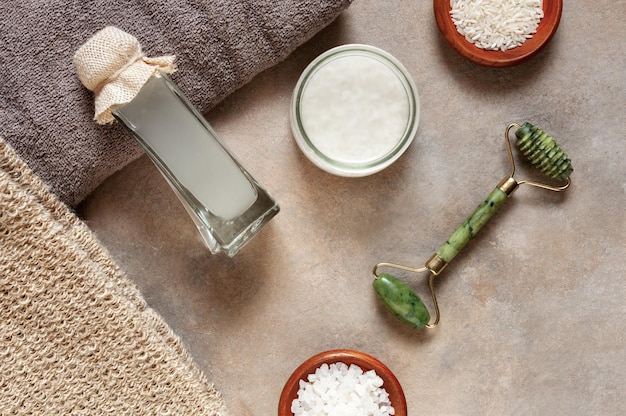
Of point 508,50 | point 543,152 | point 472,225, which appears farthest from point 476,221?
point 508,50

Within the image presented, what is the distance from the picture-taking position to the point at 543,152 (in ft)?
3.00

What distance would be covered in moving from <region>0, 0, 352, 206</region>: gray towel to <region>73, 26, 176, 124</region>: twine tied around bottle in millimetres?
54

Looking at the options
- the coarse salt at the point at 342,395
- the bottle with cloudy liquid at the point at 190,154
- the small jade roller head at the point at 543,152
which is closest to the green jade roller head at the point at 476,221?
the small jade roller head at the point at 543,152

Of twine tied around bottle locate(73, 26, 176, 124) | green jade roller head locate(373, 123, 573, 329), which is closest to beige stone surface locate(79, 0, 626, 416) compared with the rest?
green jade roller head locate(373, 123, 573, 329)

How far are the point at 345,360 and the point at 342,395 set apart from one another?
5 centimetres

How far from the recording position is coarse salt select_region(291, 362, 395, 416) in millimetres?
896

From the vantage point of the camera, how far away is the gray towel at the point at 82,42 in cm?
85

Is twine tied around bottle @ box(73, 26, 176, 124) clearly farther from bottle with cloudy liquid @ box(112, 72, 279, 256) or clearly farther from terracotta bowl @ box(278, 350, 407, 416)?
terracotta bowl @ box(278, 350, 407, 416)

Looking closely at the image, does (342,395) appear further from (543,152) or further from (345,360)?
(543,152)

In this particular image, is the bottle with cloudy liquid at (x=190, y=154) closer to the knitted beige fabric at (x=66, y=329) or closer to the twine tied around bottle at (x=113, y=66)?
the twine tied around bottle at (x=113, y=66)

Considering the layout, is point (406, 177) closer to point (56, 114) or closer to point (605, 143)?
point (605, 143)

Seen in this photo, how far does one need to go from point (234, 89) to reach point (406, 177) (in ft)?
0.91

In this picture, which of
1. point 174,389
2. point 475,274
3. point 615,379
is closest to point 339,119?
point 475,274

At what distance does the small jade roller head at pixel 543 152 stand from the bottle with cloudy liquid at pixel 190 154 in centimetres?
37
